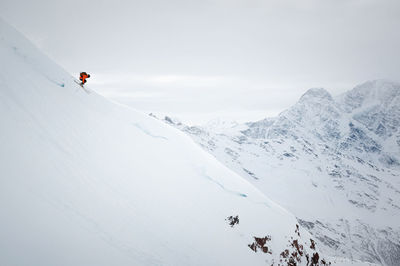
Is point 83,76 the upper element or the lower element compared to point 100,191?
upper

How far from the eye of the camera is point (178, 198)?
11961 millimetres

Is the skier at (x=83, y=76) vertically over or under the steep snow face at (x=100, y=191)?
over

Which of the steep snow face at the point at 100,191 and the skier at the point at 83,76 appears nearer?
the steep snow face at the point at 100,191

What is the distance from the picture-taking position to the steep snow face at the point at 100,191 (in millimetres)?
6395

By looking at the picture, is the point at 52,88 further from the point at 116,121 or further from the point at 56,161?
the point at 56,161

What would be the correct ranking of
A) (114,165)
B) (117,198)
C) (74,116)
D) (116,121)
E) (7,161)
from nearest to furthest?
(7,161)
(117,198)
(114,165)
(74,116)
(116,121)

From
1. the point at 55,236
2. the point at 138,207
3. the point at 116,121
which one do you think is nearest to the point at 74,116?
the point at 116,121

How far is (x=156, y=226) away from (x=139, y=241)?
1.35m

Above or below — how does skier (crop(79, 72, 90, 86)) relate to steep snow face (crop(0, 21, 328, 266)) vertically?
above

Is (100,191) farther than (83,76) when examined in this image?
No

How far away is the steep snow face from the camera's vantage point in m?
6.39

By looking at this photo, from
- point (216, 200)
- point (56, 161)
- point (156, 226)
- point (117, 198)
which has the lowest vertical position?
point (216, 200)

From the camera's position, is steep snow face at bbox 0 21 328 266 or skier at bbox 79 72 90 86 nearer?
steep snow face at bbox 0 21 328 266

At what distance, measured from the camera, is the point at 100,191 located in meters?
8.93
